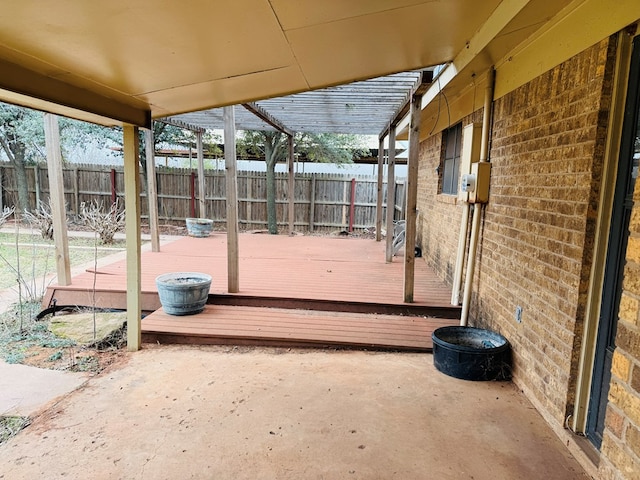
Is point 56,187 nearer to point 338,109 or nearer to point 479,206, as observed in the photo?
point 338,109

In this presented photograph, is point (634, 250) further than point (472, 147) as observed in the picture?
No

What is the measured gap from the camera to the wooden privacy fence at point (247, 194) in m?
11.6

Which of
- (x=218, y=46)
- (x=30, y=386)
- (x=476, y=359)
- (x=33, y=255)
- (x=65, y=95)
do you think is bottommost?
(x=30, y=386)

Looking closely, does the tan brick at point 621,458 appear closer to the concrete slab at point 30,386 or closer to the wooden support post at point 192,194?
the concrete slab at point 30,386

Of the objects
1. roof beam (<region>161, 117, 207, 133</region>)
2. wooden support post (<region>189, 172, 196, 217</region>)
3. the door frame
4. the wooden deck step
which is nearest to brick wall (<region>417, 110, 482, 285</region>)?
the wooden deck step

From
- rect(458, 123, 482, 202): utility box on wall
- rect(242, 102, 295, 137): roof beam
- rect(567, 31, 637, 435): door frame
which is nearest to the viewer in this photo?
rect(567, 31, 637, 435): door frame

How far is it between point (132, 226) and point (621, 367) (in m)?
3.34

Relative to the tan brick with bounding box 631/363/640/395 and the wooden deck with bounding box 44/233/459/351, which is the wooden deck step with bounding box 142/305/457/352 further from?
the tan brick with bounding box 631/363/640/395

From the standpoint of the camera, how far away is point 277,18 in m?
1.91

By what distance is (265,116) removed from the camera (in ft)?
22.3

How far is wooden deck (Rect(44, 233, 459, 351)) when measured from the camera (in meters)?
3.73

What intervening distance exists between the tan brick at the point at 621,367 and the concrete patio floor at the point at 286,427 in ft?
4.04

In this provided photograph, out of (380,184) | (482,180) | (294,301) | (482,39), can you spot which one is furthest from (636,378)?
(380,184)

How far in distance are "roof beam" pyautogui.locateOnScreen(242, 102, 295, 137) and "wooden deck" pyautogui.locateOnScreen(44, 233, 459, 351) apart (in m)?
2.37
